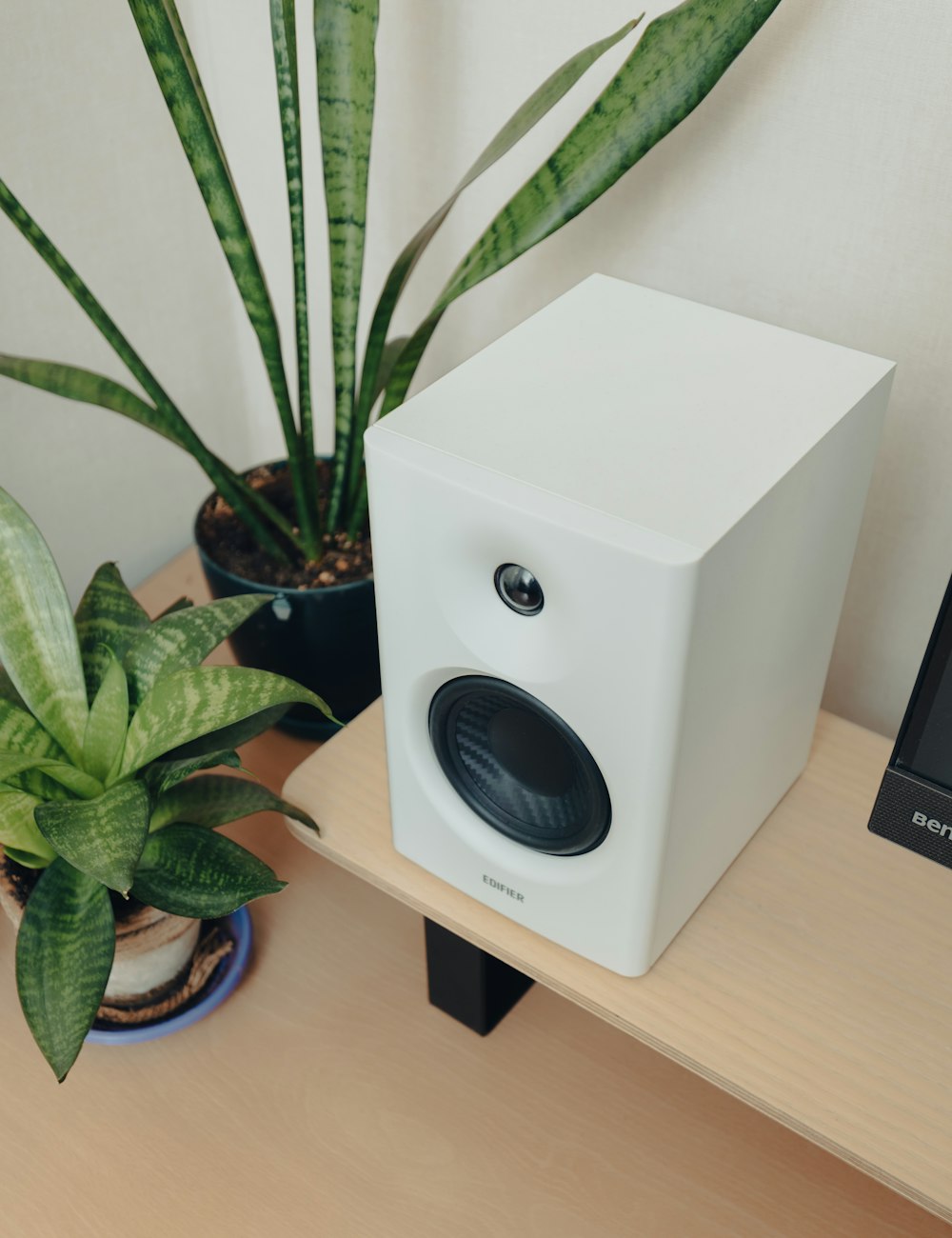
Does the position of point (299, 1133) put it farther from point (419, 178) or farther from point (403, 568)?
point (419, 178)

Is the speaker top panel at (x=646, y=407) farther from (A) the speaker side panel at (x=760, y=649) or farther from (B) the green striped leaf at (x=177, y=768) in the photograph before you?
(B) the green striped leaf at (x=177, y=768)

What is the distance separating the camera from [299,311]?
0.81m

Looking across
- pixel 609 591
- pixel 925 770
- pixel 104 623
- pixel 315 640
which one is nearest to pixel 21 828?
pixel 104 623

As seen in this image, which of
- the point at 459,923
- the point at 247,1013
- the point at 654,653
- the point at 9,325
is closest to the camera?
the point at 654,653

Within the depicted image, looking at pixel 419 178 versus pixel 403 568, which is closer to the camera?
pixel 403 568

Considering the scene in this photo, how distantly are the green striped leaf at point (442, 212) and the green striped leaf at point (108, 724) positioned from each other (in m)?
0.27

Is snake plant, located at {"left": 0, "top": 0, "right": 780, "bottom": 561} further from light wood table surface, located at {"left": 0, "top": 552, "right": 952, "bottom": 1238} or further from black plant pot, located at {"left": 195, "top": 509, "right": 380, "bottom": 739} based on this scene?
light wood table surface, located at {"left": 0, "top": 552, "right": 952, "bottom": 1238}

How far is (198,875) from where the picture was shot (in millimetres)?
677

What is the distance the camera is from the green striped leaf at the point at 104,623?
2.40 ft

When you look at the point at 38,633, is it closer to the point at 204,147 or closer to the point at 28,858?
the point at 28,858

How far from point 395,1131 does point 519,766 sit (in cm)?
28

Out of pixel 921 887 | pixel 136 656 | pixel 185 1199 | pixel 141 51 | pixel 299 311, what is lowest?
pixel 185 1199

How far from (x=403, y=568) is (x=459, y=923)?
0.74 ft

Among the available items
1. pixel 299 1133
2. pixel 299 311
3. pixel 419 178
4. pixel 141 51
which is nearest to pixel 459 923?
pixel 299 1133
